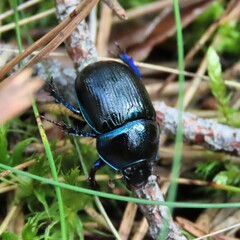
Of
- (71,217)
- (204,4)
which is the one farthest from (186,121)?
(204,4)

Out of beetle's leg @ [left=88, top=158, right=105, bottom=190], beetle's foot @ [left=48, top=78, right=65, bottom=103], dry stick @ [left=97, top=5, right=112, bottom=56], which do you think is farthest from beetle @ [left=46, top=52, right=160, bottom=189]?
dry stick @ [left=97, top=5, right=112, bottom=56]

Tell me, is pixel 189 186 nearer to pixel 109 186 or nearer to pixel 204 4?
pixel 109 186

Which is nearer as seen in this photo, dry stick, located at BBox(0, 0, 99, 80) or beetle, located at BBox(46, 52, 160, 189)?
dry stick, located at BBox(0, 0, 99, 80)

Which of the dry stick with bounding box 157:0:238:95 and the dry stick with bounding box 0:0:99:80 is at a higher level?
the dry stick with bounding box 0:0:99:80

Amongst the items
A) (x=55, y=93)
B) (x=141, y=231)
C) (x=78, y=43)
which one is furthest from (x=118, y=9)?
(x=141, y=231)

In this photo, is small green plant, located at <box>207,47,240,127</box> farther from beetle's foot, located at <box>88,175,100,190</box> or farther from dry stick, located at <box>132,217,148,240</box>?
beetle's foot, located at <box>88,175,100,190</box>

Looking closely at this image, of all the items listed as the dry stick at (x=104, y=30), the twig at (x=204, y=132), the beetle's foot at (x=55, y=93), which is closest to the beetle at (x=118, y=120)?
the beetle's foot at (x=55, y=93)

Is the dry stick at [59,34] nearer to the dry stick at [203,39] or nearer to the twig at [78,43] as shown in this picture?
the twig at [78,43]
